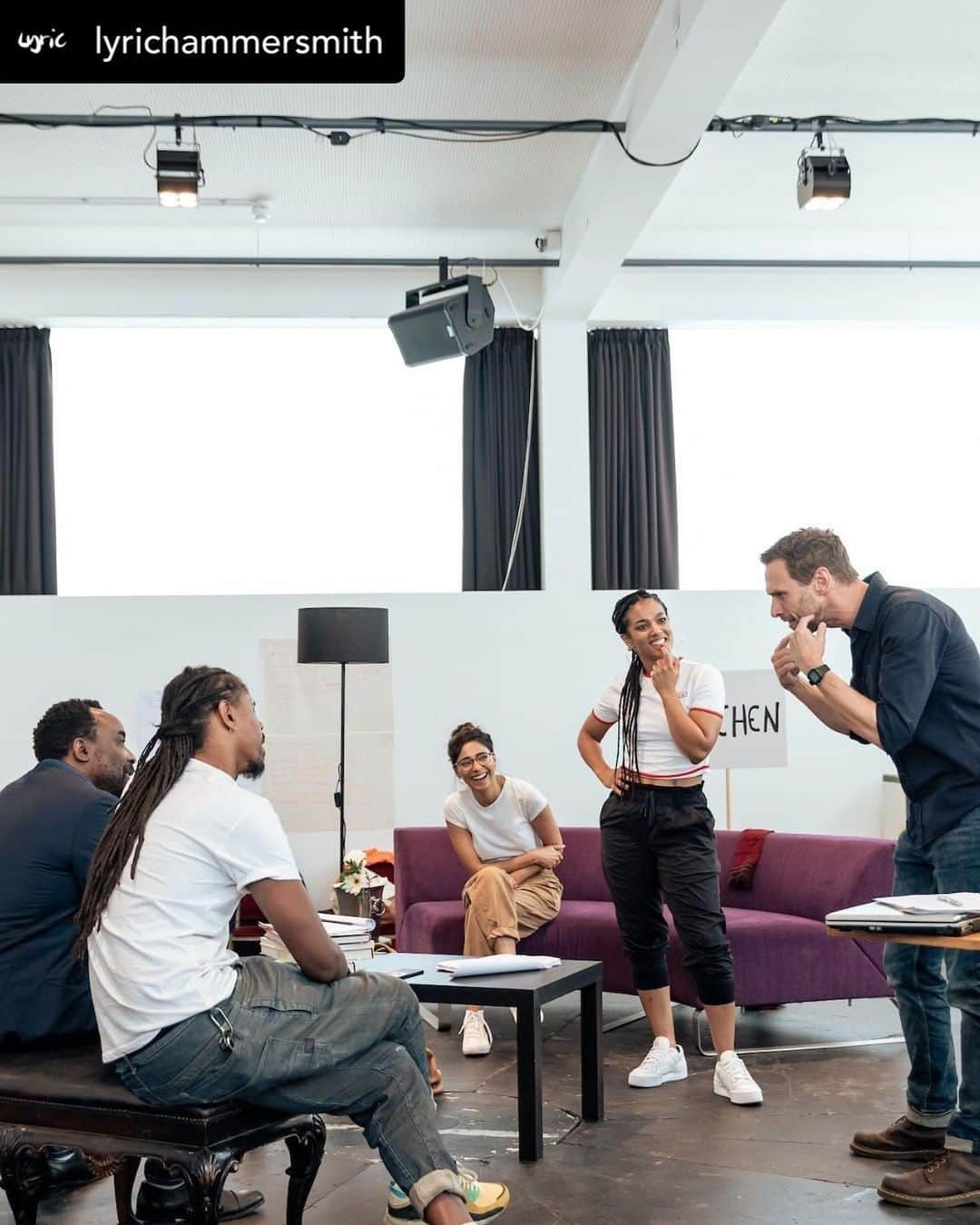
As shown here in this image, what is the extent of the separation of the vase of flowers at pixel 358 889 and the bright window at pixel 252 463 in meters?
1.86

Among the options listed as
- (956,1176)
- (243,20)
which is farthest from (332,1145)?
(243,20)

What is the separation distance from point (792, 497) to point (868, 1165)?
16.3 ft

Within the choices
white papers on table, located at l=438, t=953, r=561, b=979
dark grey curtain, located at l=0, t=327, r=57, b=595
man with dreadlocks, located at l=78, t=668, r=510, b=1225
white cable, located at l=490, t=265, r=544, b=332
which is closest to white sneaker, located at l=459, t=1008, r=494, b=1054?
white papers on table, located at l=438, t=953, r=561, b=979

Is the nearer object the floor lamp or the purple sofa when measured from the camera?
the purple sofa

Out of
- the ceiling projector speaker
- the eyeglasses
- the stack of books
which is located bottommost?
the stack of books

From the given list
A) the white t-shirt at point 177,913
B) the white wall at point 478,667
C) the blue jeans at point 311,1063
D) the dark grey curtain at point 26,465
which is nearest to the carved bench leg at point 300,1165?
the blue jeans at point 311,1063

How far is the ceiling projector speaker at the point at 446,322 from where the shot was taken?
6453 mm

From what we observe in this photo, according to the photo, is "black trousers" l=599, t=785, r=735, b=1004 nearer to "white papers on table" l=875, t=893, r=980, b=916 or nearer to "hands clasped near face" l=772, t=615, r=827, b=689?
"hands clasped near face" l=772, t=615, r=827, b=689

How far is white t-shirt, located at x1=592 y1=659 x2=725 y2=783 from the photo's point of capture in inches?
166

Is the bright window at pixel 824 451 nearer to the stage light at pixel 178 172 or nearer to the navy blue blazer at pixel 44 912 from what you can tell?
the stage light at pixel 178 172

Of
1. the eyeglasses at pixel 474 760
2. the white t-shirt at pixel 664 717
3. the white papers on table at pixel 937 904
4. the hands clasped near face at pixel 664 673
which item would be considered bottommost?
the white papers on table at pixel 937 904

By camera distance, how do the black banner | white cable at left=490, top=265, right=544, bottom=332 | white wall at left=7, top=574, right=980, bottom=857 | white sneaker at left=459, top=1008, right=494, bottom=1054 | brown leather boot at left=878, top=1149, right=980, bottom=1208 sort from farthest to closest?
white cable at left=490, top=265, right=544, bottom=332 → white wall at left=7, top=574, right=980, bottom=857 → white sneaker at left=459, top=1008, right=494, bottom=1054 → brown leather boot at left=878, top=1149, right=980, bottom=1208 → the black banner

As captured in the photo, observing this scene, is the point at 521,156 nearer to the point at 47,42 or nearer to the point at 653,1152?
the point at 47,42

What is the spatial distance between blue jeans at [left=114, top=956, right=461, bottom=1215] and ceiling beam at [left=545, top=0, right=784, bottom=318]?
10.0 feet
